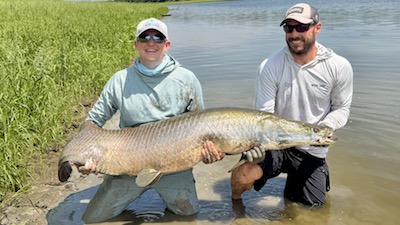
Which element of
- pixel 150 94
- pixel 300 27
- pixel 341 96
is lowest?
pixel 341 96

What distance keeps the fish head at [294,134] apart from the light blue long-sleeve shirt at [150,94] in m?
0.74

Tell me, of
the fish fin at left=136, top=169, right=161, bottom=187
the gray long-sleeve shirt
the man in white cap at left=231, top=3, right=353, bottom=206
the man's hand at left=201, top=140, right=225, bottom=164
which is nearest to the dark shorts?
the man in white cap at left=231, top=3, right=353, bottom=206

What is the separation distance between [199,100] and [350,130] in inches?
133

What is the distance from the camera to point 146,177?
3334 mm

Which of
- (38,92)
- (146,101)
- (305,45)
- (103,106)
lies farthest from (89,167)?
(38,92)

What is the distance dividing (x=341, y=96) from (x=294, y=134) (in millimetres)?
731

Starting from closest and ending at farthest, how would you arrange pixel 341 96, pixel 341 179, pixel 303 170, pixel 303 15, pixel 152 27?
pixel 152 27 < pixel 303 15 < pixel 341 96 < pixel 303 170 < pixel 341 179

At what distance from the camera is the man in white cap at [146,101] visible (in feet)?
11.9

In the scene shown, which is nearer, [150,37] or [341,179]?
[150,37]

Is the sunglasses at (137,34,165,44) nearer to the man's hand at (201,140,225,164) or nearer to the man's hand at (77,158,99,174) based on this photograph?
the man's hand at (201,140,225,164)

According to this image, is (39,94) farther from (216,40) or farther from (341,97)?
(216,40)

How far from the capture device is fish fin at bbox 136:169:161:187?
10.8 ft

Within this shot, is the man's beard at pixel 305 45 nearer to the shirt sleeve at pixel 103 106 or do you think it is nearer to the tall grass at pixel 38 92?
the shirt sleeve at pixel 103 106

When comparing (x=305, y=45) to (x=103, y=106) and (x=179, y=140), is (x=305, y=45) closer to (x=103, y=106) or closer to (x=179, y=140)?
Result: (x=179, y=140)
